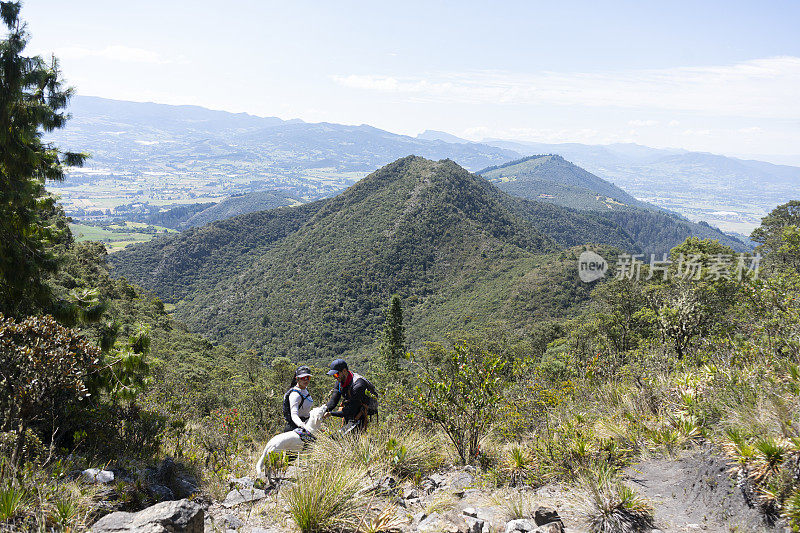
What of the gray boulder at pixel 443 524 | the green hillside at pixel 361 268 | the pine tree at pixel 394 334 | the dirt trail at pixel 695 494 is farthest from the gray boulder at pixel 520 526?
the green hillside at pixel 361 268

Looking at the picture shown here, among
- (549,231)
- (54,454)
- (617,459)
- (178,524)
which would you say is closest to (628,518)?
(617,459)

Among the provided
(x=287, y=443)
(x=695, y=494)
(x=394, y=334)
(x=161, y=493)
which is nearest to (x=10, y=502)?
(x=161, y=493)

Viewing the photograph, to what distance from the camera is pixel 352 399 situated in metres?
5.21

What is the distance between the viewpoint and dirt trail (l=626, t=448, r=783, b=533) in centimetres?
319

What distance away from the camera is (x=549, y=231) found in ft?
439

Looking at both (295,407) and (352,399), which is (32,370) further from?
(352,399)

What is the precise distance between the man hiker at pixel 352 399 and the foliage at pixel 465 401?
70 cm

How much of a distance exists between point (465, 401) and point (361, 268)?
74081 millimetres

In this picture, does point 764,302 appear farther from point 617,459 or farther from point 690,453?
point 617,459

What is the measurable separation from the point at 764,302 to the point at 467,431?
277 inches

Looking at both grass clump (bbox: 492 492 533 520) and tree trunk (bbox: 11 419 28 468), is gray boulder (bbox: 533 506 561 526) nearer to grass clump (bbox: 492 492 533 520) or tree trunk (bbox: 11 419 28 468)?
grass clump (bbox: 492 492 533 520)

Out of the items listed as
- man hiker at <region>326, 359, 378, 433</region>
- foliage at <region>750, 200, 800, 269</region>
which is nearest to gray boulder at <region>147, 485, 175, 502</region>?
man hiker at <region>326, 359, 378, 433</region>

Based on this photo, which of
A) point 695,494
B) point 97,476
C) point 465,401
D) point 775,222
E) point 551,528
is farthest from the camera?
point 775,222

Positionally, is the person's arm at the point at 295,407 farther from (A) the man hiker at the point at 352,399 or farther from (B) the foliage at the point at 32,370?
(B) the foliage at the point at 32,370
